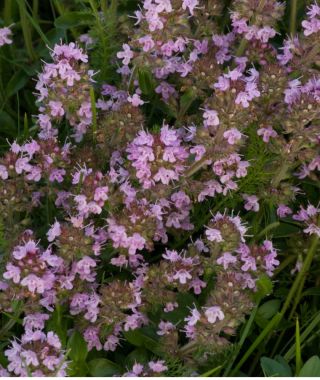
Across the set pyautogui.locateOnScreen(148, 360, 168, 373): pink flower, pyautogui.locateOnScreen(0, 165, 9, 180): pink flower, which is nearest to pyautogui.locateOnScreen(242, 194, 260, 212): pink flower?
pyautogui.locateOnScreen(148, 360, 168, 373): pink flower

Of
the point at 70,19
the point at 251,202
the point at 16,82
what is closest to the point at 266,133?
the point at 251,202

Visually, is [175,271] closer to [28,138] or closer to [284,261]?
[284,261]

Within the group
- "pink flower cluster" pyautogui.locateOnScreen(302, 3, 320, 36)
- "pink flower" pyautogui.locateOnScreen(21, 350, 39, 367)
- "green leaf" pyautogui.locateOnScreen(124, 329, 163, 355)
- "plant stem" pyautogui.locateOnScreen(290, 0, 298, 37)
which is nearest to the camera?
"pink flower" pyautogui.locateOnScreen(21, 350, 39, 367)

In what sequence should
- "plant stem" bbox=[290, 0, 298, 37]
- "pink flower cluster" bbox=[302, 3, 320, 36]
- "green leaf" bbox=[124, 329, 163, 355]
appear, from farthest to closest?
1. "plant stem" bbox=[290, 0, 298, 37]
2. "pink flower cluster" bbox=[302, 3, 320, 36]
3. "green leaf" bbox=[124, 329, 163, 355]

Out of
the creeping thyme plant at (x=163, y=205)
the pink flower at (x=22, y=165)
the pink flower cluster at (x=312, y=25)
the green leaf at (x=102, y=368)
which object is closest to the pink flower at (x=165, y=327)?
the creeping thyme plant at (x=163, y=205)

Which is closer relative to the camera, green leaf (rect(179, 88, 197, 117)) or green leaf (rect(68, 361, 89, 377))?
green leaf (rect(68, 361, 89, 377))

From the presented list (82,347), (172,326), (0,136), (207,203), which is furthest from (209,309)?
(0,136)

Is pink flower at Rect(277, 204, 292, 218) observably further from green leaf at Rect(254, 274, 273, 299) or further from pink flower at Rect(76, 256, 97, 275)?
pink flower at Rect(76, 256, 97, 275)
